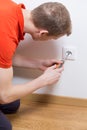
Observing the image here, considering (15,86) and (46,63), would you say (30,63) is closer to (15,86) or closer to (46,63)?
(46,63)

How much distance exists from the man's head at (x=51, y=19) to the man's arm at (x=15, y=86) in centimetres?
23

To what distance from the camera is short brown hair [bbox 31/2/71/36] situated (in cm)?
112

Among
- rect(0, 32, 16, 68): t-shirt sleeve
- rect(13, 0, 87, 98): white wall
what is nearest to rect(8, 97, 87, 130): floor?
rect(13, 0, 87, 98): white wall

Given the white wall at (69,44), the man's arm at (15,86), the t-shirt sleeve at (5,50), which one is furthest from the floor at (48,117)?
the t-shirt sleeve at (5,50)

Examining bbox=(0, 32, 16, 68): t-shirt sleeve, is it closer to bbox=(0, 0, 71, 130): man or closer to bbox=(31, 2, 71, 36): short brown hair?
bbox=(0, 0, 71, 130): man

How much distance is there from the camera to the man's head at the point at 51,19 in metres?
1.12

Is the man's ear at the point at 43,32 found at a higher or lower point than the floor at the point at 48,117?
higher

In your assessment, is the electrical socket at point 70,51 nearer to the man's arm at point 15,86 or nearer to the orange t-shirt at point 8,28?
the man's arm at point 15,86

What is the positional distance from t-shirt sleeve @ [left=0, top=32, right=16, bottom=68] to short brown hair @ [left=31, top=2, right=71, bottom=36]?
0.15 m

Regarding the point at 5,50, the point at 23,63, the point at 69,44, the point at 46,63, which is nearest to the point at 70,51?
the point at 69,44

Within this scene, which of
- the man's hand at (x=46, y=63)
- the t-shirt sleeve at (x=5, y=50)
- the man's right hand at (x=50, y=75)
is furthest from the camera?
the man's hand at (x=46, y=63)

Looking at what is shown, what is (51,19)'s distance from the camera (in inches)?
44.3

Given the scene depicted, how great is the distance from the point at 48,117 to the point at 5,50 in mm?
563

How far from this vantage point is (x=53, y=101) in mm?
1625
